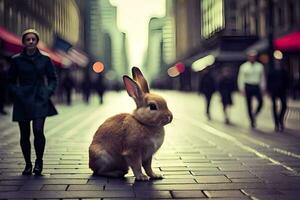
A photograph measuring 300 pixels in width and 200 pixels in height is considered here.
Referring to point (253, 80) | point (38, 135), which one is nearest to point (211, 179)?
point (38, 135)

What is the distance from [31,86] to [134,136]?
59.6 inches

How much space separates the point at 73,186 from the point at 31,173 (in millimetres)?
1000

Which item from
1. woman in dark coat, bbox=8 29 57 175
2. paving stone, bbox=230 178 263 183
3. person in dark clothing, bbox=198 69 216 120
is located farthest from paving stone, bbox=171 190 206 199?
person in dark clothing, bbox=198 69 216 120

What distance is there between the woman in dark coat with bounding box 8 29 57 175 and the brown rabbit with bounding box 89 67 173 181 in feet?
2.52

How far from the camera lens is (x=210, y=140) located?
31.7ft

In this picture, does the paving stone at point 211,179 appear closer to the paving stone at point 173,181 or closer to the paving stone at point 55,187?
the paving stone at point 173,181

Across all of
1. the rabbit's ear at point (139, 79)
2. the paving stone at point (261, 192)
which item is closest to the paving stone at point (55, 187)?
the rabbit's ear at point (139, 79)

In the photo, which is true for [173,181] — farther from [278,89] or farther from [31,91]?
[278,89]

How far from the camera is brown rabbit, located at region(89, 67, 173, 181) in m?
5.17

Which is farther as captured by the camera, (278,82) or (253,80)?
(253,80)

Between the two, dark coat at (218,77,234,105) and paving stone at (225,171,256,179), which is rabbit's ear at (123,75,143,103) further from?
dark coat at (218,77,234,105)

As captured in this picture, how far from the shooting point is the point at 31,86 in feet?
19.2

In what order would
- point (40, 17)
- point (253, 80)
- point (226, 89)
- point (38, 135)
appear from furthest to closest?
point (40, 17)
point (226, 89)
point (253, 80)
point (38, 135)

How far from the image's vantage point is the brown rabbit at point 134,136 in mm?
5172
